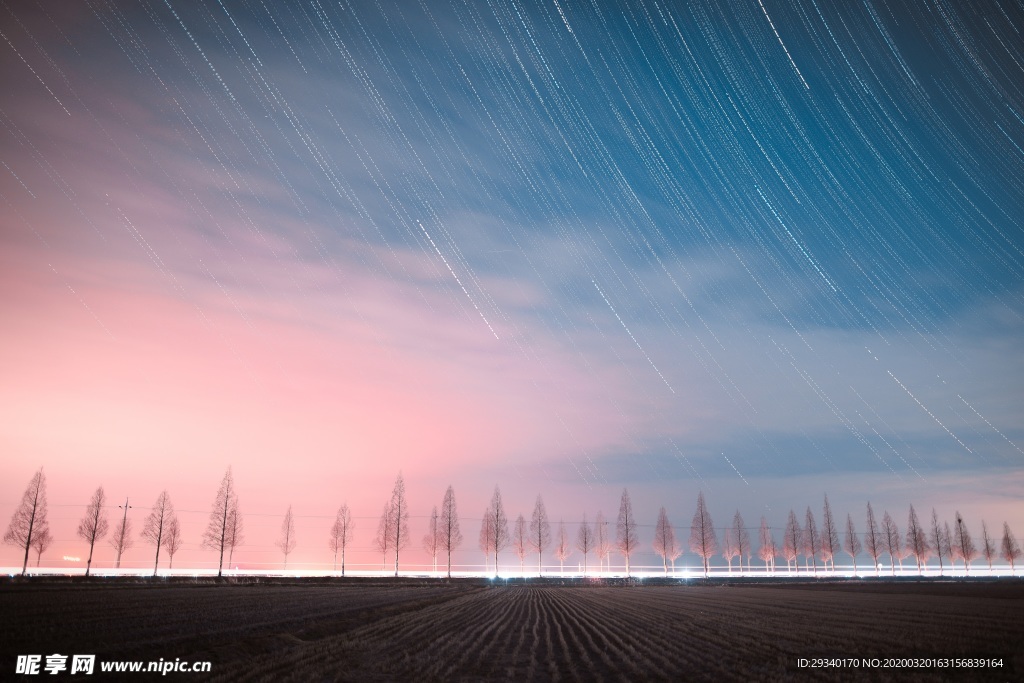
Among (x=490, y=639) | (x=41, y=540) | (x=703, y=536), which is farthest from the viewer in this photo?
(x=703, y=536)

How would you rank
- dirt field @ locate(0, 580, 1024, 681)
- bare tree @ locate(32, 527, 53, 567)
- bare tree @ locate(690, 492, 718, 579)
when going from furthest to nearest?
bare tree @ locate(690, 492, 718, 579), bare tree @ locate(32, 527, 53, 567), dirt field @ locate(0, 580, 1024, 681)

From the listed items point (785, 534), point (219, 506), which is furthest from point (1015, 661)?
point (785, 534)

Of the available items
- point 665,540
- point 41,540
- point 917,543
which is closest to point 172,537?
point 41,540

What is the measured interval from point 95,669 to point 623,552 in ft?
376

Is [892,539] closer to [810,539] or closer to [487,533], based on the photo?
[810,539]

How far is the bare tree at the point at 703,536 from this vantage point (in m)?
129

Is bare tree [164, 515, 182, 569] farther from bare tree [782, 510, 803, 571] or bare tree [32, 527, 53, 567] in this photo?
bare tree [782, 510, 803, 571]

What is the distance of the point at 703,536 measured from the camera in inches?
5089

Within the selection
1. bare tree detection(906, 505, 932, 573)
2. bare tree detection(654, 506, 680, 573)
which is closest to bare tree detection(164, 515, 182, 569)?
bare tree detection(654, 506, 680, 573)

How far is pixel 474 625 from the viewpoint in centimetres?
3219

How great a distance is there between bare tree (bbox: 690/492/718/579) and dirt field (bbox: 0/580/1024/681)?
90.2m

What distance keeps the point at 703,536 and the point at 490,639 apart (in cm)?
11202

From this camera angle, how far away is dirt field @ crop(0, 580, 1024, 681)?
19078 millimetres

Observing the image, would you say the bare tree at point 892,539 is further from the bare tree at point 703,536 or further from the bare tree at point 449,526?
the bare tree at point 449,526
